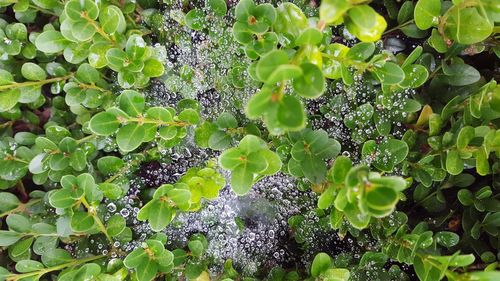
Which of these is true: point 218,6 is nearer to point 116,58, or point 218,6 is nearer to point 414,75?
point 116,58

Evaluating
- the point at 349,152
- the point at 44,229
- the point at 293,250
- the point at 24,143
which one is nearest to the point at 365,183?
the point at 349,152

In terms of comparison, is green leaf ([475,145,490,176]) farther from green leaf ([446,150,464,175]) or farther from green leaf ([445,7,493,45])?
green leaf ([445,7,493,45])

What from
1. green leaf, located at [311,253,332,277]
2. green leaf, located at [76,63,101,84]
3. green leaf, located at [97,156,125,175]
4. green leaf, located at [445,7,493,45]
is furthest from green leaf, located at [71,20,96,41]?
green leaf, located at [445,7,493,45]

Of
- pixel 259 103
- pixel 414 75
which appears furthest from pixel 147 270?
pixel 414 75

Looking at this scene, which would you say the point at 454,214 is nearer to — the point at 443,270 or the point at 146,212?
the point at 443,270

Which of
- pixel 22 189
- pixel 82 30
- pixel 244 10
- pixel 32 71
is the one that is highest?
pixel 244 10

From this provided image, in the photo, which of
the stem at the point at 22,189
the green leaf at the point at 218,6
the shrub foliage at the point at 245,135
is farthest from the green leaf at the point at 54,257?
the green leaf at the point at 218,6
